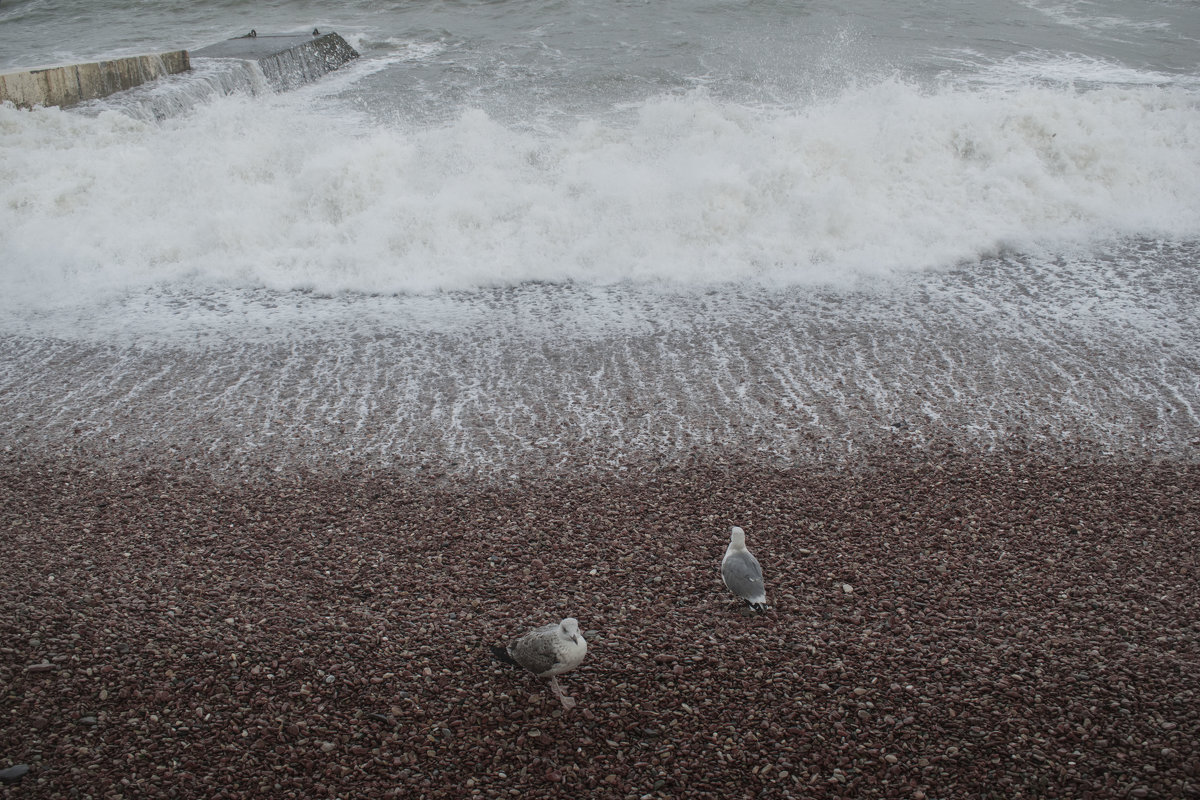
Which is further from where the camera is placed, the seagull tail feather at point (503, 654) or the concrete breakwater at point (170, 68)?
the concrete breakwater at point (170, 68)

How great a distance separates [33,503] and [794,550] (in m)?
3.90

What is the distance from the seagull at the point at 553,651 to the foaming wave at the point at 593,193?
4699 mm

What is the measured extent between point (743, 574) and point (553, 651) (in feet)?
2.96

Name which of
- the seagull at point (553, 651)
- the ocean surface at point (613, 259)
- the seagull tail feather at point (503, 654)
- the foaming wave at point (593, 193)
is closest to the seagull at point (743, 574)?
the seagull at point (553, 651)

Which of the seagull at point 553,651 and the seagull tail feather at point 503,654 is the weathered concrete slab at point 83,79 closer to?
the seagull tail feather at point 503,654

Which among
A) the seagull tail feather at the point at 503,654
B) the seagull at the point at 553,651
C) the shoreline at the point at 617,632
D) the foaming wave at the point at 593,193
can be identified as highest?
the foaming wave at the point at 593,193

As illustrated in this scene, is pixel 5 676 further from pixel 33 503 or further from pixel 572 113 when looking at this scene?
pixel 572 113

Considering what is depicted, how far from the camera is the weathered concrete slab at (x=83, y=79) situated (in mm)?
9859

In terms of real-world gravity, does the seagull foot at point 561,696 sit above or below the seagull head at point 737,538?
below

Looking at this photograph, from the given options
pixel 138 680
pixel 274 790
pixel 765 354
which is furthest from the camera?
pixel 765 354

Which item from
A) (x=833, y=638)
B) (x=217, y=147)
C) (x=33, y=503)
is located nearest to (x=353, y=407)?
(x=33, y=503)

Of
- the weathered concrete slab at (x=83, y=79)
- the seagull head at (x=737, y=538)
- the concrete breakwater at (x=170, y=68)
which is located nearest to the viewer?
the seagull head at (x=737, y=538)


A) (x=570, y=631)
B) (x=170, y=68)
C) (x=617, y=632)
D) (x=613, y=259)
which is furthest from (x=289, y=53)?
(x=570, y=631)

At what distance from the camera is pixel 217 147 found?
371 inches
